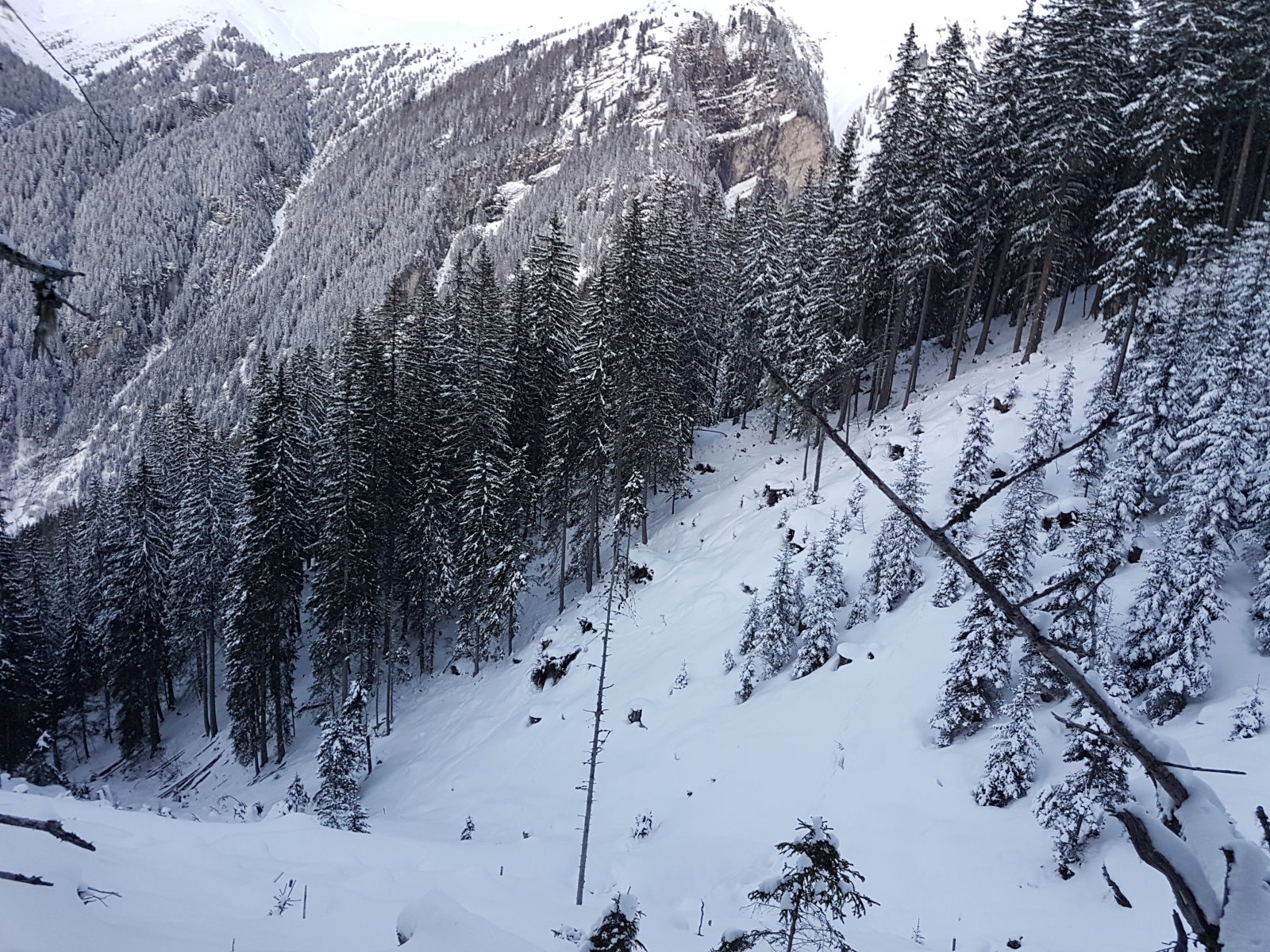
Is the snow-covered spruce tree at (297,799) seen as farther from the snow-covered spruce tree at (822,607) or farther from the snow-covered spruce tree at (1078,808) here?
the snow-covered spruce tree at (1078,808)

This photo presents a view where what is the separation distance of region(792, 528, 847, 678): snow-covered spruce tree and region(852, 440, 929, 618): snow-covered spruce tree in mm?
863

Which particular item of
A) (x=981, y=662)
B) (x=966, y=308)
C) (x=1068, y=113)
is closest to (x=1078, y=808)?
(x=981, y=662)

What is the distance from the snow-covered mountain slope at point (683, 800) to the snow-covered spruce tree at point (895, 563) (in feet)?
1.79

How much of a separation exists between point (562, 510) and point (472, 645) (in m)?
7.70

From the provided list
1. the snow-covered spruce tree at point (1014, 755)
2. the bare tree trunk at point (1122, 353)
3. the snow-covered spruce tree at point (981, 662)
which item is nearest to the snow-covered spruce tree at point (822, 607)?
the snow-covered spruce tree at point (981, 662)

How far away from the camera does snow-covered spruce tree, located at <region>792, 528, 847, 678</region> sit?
20688 millimetres

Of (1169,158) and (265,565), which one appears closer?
(1169,158)

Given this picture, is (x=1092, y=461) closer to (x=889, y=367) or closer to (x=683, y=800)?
(x=889, y=367)

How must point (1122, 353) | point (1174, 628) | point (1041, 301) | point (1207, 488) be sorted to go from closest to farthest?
point (1174, 628) < point (1207, 488) < point (1122, 353) < point (1041, 301)

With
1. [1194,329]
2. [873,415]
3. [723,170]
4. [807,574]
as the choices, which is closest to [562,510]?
[807,574]

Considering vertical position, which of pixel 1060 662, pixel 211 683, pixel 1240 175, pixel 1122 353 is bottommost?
pixel 211 683

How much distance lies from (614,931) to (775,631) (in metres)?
15.9

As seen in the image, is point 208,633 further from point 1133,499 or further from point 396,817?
point 1133,499

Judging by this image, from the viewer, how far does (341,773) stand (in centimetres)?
2173
